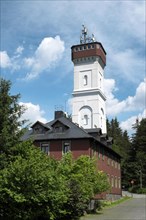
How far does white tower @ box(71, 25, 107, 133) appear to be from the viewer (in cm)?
6069

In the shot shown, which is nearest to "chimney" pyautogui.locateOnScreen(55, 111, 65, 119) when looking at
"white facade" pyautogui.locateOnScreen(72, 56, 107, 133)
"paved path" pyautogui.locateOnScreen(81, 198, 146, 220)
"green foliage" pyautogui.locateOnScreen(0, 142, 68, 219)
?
"white facade" pyautogui.locateOnScreen(72, 56, 107, 133)

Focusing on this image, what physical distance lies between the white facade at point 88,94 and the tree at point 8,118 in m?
36.8

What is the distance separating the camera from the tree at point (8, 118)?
21.7 metres

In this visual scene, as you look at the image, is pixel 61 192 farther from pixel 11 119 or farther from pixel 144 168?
pixel 144 168

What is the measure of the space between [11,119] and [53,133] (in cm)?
1838

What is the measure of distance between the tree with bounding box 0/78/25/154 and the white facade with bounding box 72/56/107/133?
121ft

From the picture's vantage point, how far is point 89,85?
207 ft

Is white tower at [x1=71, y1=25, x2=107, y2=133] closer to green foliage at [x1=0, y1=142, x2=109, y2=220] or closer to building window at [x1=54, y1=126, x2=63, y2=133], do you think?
building window at [x1=54, y1=126, x2=63, y2=133]

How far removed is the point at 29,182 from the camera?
1880 centimetres

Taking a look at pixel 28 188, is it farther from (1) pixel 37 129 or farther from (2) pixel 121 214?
(1) pixel 37 129

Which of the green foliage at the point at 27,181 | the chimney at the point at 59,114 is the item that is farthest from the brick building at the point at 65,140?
the green foliage at the point at 27,181

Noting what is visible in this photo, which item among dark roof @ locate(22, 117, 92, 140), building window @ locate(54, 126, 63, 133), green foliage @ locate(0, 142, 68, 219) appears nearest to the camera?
green foliage @ locate(0, 142, 68, 219)

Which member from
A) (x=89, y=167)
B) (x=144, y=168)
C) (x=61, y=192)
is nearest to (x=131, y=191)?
(x=144, y=168)

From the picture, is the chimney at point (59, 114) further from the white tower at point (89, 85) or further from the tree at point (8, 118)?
the tree at point (8, 118)
